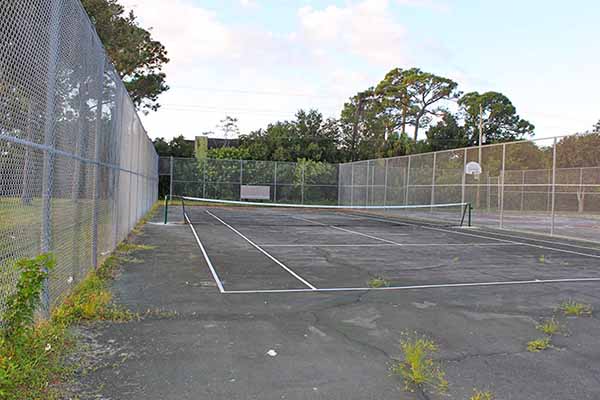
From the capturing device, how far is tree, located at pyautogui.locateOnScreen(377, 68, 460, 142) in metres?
51.7

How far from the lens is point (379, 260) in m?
9.71

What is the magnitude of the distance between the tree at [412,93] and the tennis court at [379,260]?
37.8m

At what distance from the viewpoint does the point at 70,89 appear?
4.77m

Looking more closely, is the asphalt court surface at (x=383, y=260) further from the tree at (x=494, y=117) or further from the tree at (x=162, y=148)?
the tree at (x=494, y=117)

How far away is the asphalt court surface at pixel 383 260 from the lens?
7.50m

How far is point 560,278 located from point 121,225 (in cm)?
845

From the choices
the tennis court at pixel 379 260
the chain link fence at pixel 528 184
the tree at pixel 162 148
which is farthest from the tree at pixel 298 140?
the tennis court at pixel 379 260

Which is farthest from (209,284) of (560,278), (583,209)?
(583,209)

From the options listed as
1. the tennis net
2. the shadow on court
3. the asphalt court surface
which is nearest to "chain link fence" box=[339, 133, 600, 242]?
the tennis net

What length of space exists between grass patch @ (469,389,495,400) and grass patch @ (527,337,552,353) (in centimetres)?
123

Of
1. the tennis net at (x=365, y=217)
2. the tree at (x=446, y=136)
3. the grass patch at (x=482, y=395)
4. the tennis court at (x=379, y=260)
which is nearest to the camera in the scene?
the grass patch at (x=482, y=395)

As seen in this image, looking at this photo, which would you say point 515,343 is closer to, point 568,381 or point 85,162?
point 568,381

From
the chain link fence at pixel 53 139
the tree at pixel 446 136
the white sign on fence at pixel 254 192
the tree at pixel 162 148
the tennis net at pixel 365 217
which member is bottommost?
the tennis net at pixel 365 217

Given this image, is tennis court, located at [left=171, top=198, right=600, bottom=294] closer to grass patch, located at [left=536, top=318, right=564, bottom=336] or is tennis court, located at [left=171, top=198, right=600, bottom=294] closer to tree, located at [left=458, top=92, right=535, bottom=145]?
grass patch, located at [left=536, top=318, right=564, bottom=336]
